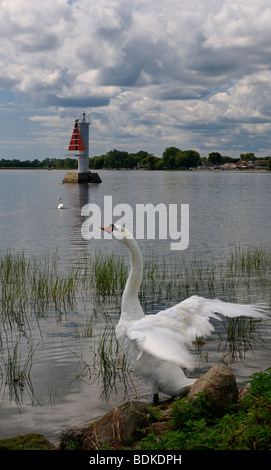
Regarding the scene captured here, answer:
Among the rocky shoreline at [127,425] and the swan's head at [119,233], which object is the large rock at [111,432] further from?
the swan's head at [119,233]

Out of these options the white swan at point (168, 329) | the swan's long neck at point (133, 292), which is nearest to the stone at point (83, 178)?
the swan's long neck at point (133, 292)

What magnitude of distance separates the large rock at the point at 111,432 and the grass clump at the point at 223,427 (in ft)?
1.27

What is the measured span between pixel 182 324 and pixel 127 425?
179 centimetres

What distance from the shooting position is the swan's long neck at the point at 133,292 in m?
7.70

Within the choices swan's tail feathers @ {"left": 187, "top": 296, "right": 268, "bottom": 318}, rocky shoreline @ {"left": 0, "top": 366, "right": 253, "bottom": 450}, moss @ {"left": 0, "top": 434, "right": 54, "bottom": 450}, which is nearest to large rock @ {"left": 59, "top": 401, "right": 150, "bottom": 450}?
rocky shoreline @ {"left": 0, "top": 366, "right": 253, "bottom": 450}

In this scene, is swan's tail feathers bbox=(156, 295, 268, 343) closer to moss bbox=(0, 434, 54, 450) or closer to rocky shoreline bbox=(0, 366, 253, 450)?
rocky shoreline bbox=(0, 366, 253, 450)

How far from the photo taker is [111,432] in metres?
6.03

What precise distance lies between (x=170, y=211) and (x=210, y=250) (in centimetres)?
2721

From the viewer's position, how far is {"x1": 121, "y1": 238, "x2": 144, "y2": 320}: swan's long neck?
7.70m

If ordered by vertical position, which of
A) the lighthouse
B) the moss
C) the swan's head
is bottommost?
the moss

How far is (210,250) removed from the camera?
79.5 ft

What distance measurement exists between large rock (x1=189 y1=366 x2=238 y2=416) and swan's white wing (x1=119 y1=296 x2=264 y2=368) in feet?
1.46

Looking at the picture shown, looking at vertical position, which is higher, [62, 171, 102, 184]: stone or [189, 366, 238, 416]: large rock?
[62, 171, 102, 184]: stone
